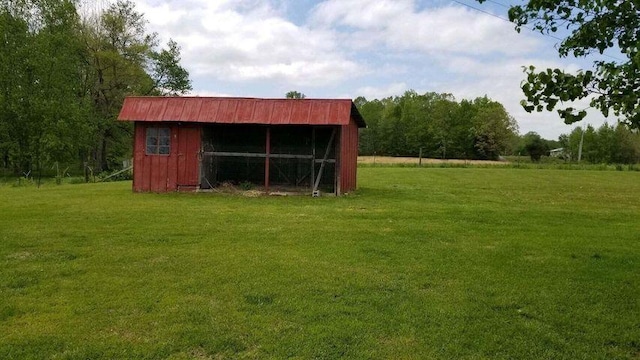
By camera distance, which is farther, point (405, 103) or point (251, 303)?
point (405, 103)

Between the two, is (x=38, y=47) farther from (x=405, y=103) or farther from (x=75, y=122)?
(x=405, y=103)

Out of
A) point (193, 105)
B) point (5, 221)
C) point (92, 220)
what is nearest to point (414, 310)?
point (92, 220)

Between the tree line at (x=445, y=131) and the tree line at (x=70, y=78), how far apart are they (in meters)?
51.7

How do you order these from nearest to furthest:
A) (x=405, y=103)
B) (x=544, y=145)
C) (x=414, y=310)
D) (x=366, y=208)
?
(x=414, y=310), (x=366, y=208), (x=544, y=145), (x=405, y=103)

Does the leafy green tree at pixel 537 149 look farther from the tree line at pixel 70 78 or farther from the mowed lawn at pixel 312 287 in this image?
the mowed lawn at pixel 312 287

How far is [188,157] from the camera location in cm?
1638

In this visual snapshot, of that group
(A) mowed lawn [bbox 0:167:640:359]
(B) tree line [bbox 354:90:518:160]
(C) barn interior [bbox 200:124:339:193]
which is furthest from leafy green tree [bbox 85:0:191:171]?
(B) tree line [bbox 354:90:518:160]

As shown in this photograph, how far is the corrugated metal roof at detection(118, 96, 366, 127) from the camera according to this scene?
15.5 metres

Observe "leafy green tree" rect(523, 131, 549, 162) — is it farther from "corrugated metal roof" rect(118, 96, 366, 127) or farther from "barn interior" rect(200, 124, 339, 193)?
"corrugated metal roof" rect(118, 96, 366, 127)

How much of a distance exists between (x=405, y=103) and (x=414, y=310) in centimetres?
9323

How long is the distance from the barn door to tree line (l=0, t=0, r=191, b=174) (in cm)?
1706

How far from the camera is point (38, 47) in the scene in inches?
1249

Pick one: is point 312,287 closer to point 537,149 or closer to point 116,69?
point 116,69

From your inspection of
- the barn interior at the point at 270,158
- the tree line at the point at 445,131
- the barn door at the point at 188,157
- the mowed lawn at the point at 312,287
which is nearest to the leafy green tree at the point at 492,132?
the tree line at the point at 445,131
